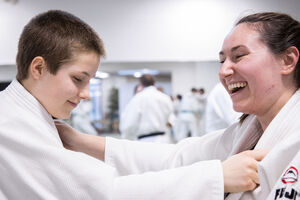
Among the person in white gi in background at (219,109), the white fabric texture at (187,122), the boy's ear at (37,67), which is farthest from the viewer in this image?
the white fabric texture at (187,122)

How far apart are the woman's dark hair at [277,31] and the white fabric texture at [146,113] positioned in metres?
3.35

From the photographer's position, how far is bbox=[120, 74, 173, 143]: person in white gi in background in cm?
457

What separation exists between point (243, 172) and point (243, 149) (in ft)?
0.92

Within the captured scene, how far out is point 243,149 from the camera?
1.28 meters

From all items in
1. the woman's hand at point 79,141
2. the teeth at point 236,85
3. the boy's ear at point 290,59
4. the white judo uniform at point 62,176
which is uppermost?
the boy's ear at point 290,59

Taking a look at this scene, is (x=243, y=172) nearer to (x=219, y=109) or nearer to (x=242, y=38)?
(x=242, y=38)

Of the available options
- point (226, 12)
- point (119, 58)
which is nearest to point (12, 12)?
point (119, 58)

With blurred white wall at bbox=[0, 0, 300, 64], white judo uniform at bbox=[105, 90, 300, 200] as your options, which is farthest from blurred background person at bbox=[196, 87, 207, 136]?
white judo uniform at bbox=[105, 90, 300, 200]

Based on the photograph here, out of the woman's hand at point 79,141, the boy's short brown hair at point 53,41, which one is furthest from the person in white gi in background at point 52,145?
the woman's hand at point 79,141

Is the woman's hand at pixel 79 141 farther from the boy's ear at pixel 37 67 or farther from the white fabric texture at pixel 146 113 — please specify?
the white fabric texture at pixel 146 113

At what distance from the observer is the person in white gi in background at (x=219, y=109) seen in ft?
12.6

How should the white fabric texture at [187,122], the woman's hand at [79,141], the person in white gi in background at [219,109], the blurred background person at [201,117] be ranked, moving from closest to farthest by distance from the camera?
the woman's hand at [79,141] → the person in white gi in background at [219,109] → the blurred background person at [201,117] → the white fabric texture at [187,122]

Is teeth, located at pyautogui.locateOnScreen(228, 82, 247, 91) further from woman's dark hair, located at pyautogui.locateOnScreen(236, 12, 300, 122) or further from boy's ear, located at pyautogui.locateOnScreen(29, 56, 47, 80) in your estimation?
boy's ear, located at pyautogui.locateOnScreen(29, 56, 47, 80)

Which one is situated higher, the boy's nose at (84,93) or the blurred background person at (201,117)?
the boy's nose at (84,93)
